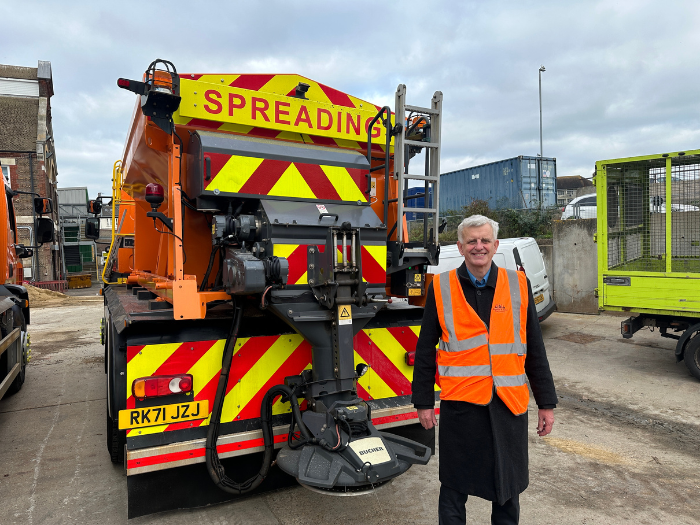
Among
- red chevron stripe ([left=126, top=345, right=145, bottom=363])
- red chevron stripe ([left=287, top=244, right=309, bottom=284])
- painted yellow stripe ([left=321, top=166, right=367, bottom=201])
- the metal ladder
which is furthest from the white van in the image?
red chevron stripe ([left=126, top=345, right=145, bottom=363])

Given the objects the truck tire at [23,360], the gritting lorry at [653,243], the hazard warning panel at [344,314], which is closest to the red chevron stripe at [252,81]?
the hazard warning panel at [344,314]

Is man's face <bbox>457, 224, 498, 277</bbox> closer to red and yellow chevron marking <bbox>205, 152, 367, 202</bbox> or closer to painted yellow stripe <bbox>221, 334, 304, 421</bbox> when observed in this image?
red and yellow chevron marking <bbox>205, 152, 367, 202</bbox>

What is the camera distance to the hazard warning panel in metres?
2.69

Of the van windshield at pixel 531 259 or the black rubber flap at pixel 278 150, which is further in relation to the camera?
the van windshield at pixel 531 259

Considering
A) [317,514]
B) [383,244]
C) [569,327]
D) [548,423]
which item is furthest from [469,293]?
[569,327]

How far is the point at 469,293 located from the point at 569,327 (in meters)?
8.69

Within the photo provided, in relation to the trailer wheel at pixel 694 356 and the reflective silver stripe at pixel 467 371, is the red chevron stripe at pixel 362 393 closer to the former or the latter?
the reflective silver stripe at pixel 467 371

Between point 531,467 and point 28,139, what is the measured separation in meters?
27.6

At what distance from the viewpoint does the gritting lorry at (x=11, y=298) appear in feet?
16.5

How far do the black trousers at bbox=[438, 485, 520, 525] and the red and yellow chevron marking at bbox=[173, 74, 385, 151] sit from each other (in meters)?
2.26

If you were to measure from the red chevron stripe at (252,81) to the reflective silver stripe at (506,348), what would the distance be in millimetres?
2191

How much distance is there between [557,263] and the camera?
39.0ft

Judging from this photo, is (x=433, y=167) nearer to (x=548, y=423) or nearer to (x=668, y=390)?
(x=548, y=423)

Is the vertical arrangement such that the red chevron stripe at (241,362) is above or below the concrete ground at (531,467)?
above
